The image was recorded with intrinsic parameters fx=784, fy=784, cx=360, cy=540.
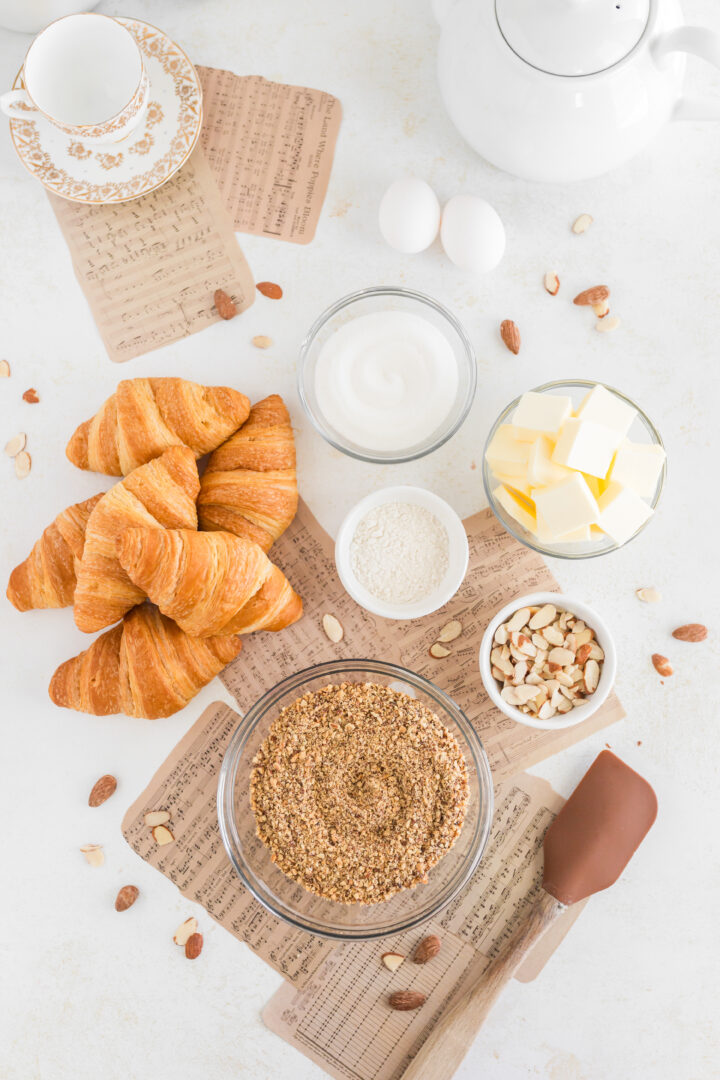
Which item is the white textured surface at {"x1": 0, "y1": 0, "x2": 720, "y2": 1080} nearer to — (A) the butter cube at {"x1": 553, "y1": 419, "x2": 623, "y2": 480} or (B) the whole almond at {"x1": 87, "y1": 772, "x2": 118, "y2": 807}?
(B) the whole almond at {"x1": 87, "y1": 772, "x2": 118, "y2": 807}

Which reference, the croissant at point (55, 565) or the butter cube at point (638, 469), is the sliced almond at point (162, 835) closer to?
the croissant at point (55, 565)

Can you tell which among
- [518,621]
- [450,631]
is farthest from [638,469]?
[450,631]

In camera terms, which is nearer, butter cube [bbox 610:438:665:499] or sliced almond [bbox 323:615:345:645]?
butter cube [bbox 610:438:665:499]

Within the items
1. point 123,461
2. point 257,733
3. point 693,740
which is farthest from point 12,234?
point 693,740

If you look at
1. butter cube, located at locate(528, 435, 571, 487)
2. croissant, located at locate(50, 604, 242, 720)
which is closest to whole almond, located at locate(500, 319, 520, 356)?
butter cube, located at locate(528, 435, 571, 487)

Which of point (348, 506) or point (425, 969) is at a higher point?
point (348, 506)

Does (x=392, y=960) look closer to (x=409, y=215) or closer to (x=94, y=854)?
(x=94, y=854)
